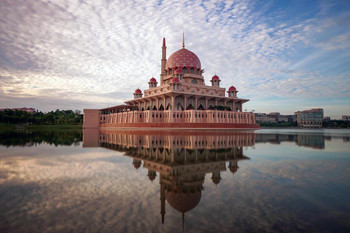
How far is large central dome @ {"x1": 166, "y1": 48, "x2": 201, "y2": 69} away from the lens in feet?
153

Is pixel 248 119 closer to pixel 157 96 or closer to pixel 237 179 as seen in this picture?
pixel 157 96

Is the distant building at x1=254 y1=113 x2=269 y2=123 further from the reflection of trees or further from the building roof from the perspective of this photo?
the reflection of trees

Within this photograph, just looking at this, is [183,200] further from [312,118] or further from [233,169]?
[312,118]

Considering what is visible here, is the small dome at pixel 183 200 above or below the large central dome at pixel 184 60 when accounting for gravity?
below

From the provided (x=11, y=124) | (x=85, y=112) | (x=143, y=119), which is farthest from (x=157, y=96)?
(x=11, y=124)

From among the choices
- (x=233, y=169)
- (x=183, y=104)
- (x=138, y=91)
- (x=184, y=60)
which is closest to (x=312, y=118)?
(x=184, y=60)

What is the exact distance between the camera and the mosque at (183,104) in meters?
37.3

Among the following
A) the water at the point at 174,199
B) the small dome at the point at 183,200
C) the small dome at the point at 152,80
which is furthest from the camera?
the small dome at the point at 152,80

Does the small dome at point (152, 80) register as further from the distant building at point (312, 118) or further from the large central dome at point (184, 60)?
the distant building at point (312, 118)

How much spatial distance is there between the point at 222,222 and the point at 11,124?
66299 millimetres

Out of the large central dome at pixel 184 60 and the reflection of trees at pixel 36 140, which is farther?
the large central dome at pixel 184 60

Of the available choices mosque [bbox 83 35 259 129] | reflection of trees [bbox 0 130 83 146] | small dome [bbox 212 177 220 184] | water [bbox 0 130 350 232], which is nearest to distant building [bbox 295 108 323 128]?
mosque [bbox 83 35 259 129]

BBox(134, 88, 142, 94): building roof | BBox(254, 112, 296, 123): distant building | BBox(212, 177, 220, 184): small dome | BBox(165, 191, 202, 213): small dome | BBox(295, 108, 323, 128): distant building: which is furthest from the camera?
BBox(254, 112, 296, 123): distant building

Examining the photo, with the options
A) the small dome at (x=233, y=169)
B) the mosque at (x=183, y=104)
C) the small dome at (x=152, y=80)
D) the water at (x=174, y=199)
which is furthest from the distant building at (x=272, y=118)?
the water at (x=174, y=199)
